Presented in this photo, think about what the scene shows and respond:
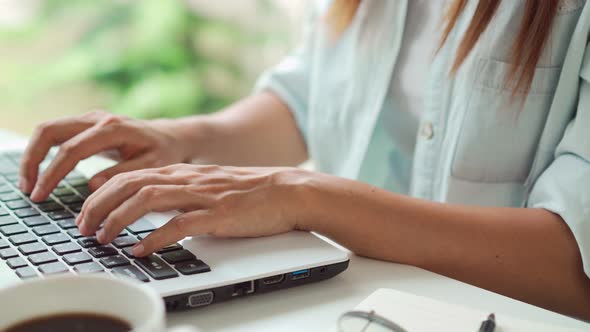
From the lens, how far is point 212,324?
56cm

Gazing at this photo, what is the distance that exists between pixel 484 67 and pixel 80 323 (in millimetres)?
610

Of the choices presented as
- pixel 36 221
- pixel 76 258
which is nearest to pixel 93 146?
pixel 36 221

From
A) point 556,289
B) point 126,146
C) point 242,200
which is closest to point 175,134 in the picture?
point 126,146

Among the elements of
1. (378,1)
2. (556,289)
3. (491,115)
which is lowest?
(556,289)

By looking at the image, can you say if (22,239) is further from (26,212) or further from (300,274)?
(300,274)

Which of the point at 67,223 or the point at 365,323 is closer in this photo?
the point at 365,323

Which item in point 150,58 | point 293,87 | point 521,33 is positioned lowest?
point 150,58

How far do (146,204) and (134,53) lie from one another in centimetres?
180

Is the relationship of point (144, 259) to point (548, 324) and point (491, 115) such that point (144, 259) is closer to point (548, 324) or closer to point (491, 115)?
point (548, 324)

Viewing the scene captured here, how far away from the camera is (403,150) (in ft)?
3.42

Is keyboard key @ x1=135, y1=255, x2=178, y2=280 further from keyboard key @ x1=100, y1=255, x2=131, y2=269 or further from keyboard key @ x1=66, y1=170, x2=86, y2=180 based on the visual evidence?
keyboard key @ x1=66, y1=170, x2=86, y2=180

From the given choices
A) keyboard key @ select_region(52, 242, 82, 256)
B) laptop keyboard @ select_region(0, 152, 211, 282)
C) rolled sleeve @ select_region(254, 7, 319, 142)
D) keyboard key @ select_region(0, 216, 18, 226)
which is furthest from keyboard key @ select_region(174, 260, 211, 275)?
rolled sleeve @ select_region(254, 7, 319, 142)

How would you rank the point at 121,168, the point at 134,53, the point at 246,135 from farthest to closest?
1. the point at 134,53
2. the point at 246,135
3. the point at 121,168

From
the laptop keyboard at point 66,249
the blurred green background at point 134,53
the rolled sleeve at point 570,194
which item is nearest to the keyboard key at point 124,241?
the laptop keyboard at point 66,249
